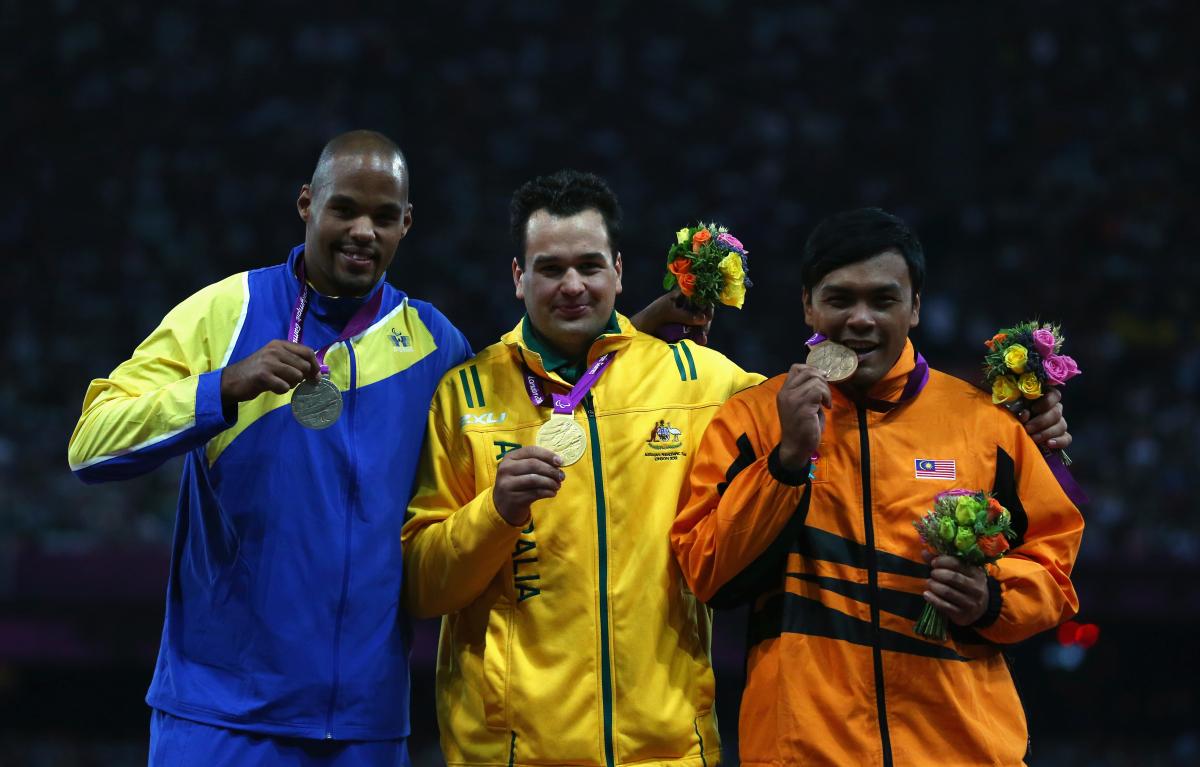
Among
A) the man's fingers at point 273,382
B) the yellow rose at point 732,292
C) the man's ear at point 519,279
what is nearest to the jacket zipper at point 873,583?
the yellow rose at point 732,292

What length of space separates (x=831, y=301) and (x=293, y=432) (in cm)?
152

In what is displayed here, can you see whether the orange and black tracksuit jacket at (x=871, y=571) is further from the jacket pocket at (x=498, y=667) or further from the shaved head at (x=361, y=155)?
the shaved head at (x=361, y=155)

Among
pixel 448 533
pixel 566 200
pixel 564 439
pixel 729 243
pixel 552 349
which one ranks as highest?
pixel 566 200

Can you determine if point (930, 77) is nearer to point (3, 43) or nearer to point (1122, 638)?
point (1122, 638)

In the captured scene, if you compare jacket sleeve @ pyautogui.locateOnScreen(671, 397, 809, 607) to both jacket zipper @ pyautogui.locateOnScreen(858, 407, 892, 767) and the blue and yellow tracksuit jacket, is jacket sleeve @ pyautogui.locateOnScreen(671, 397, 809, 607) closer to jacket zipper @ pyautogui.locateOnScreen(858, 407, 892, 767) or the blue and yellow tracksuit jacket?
jacket zipper @ pyautogui.locateOnScreen(858, 407, 892, 767)

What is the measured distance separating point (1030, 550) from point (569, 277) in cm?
143

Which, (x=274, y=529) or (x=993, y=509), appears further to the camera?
(x=274, y=529)

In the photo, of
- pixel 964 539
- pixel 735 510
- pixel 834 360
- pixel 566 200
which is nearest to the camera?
pixel 964 539

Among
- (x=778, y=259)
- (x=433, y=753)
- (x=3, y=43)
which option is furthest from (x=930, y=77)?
(x=3, y=43)

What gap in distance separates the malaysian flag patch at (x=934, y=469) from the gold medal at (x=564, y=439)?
2.89 feet

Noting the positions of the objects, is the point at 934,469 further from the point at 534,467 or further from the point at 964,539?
the point at 534,467

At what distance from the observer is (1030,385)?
3629mm

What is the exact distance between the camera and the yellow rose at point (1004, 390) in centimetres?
365

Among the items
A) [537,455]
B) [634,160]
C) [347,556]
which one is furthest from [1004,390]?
[634,160]
